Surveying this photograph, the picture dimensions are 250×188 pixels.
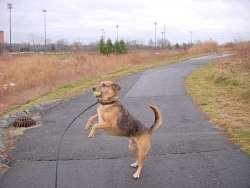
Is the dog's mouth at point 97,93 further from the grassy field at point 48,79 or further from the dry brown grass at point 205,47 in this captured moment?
the dry brown grass at point 205,47

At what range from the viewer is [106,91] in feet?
16.2

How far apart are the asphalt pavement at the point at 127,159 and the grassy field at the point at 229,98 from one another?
327 mm

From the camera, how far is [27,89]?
1662 centimetres

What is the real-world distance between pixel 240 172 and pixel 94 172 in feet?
8.19

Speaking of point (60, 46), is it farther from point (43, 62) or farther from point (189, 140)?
point (189, 140)

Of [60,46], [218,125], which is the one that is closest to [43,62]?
[218,125]

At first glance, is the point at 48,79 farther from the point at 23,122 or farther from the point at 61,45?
the point at 61,45

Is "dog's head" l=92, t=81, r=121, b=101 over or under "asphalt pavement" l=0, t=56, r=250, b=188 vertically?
over

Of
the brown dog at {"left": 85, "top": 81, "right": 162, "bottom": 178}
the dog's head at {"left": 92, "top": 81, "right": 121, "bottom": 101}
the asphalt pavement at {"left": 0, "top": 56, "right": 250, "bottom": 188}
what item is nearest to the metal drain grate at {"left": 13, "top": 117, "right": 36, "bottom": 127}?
the asphalt pavement at {"left": 0, "top": 56, "right": 250, "bottom": 188}

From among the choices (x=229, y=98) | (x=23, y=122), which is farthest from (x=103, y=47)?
(x=23, y=122)

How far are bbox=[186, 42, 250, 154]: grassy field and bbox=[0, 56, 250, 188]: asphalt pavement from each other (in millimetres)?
327

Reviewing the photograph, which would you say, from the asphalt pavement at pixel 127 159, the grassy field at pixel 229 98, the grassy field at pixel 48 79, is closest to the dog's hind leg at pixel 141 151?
the asphalt pavement at pixel 127 159

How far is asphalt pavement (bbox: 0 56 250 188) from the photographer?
4.81m

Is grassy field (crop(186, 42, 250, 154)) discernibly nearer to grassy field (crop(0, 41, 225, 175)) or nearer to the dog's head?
the dog's head
